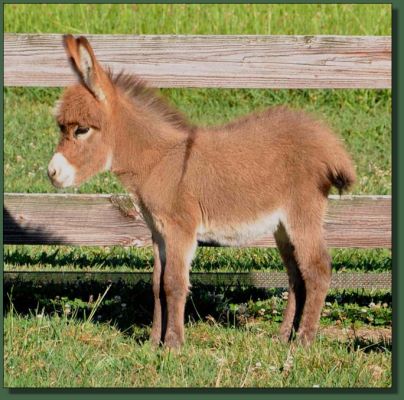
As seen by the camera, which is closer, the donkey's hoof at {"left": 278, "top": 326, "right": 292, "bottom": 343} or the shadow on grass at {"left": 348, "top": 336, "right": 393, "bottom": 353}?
the shadow on grass at {"left": 348, "top": 336, "right": 393, "bottom": 353}

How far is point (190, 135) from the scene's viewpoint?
6535mm

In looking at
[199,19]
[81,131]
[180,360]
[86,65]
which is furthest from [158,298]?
[199,19]

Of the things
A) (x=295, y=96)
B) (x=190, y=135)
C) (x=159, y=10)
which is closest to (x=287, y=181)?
(x=190, y=135)

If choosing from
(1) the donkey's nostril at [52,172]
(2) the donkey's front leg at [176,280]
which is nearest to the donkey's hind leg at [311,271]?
(2) the donkey's front leg at [176,280]

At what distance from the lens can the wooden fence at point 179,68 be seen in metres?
7.15

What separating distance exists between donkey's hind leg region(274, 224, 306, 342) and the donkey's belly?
23cm

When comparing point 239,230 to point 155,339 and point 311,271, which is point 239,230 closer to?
point 311,271

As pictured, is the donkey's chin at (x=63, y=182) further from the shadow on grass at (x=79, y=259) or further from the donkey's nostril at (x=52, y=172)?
the shadow on grass at (x=79, y=259)

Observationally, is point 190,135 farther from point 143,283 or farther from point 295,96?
point 295,96

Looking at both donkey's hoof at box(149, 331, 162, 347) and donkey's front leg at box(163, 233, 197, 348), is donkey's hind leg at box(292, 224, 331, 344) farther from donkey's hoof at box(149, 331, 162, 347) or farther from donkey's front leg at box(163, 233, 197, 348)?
donkey's hoof at box(149, 331, 162, 347)

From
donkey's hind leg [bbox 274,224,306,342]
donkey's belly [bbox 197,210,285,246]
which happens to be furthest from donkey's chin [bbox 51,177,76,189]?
donkey's hind leg [bbox 274,224,306,342]

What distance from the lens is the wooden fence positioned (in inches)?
282

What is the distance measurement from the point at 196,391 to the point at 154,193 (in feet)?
4.14

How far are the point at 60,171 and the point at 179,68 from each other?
1.36 metres
